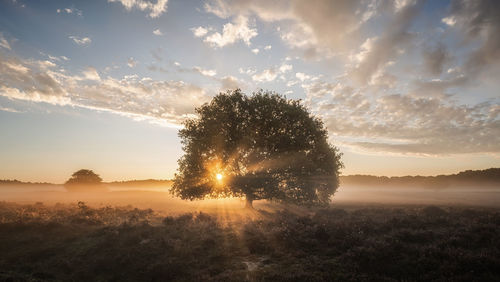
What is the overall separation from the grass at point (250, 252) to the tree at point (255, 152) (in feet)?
38.0

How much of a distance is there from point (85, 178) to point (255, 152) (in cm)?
7880

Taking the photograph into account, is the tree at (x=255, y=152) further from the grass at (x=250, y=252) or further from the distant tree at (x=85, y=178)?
the distant tree at (x=85, y=178)

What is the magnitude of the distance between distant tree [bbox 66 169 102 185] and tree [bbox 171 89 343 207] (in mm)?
69327

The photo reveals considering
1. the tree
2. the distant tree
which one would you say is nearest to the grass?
the tree

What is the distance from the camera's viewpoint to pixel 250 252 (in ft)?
47.2

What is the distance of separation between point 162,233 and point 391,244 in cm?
1556

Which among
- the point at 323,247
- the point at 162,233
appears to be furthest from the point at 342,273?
the point at 162,233

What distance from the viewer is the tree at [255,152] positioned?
101 feet

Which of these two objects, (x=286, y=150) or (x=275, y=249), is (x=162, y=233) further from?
(x=286, y=150)

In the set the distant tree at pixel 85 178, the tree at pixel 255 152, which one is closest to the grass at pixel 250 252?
the tree at pixel 255 152

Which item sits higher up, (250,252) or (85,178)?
(85,178)

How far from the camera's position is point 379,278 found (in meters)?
9.78

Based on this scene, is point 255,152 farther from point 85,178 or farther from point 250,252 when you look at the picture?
point 85,178

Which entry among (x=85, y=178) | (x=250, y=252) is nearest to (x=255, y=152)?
(x=250, y=252)
